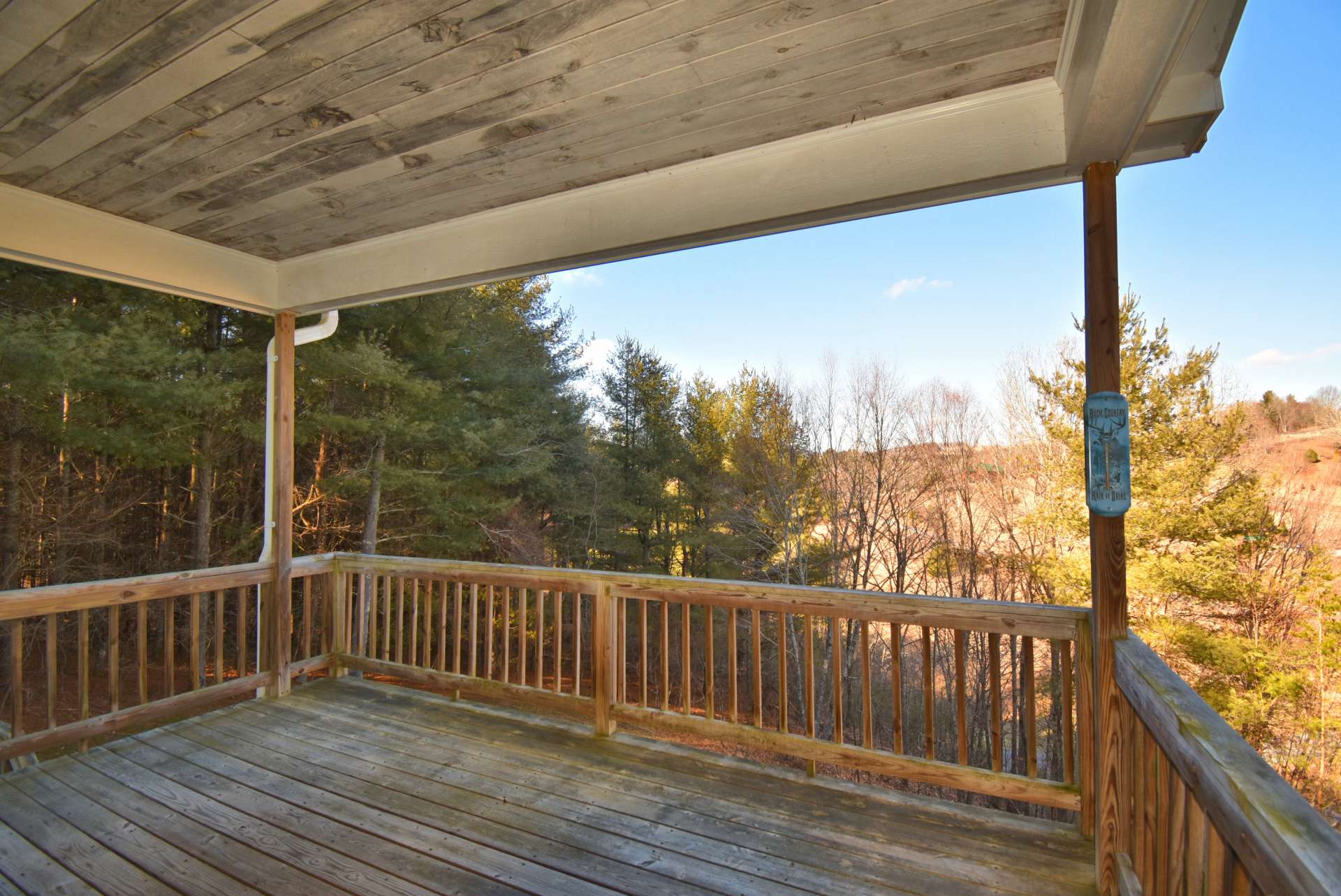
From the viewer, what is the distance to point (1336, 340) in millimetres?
12055

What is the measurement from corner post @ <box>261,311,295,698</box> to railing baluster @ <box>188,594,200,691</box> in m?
0.38

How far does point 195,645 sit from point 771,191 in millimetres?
3713

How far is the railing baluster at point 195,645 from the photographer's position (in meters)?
3.23

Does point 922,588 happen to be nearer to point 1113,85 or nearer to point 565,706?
point 565,706

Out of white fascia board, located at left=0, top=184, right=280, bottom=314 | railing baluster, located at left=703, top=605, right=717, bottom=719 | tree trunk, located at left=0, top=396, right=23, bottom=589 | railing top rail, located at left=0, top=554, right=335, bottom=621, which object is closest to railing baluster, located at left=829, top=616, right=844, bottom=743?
railing baluster, located at left=703, top=605, right=717, bottom=719

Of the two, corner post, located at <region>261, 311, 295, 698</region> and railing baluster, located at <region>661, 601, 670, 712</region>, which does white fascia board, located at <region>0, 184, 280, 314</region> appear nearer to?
corner post, located at <region>261, 311, 295, 698</region>

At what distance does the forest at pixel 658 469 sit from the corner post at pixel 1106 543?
739 cm

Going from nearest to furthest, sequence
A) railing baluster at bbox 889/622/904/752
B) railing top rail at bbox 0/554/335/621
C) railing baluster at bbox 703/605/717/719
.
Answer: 1. railing baluster at bbox 889/622/904/752
2. railing top rail at bbox 0/554/335/621
3. railing baluster at bbox 703/605/717/719

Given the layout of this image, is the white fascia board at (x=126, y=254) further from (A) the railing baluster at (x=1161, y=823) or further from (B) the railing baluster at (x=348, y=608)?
(A) the railing baluster at (x=1161, y=823)

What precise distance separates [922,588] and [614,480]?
628 centimetres

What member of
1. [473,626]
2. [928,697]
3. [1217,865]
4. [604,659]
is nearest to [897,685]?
[928,697]

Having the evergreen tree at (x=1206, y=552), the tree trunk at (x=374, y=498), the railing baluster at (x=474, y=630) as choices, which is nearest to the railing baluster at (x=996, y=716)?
the railing baluster at (x=474, y=630)

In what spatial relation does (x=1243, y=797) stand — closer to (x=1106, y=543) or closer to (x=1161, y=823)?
(x=1161, y=823)

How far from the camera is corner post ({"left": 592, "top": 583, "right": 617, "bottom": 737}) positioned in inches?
123
